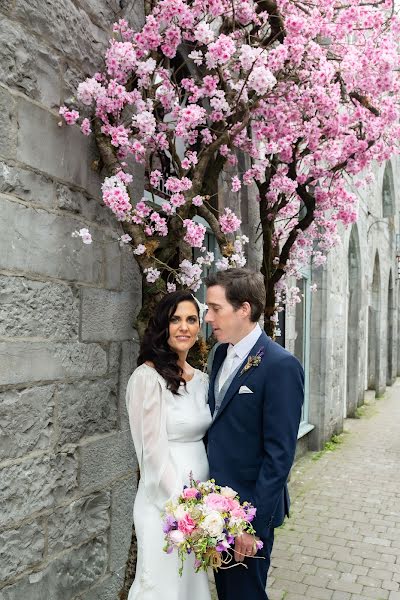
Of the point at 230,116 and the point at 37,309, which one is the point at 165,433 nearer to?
the point at 37,309

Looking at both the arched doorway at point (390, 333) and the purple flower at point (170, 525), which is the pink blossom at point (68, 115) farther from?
the arched doorway at point (390, 333)

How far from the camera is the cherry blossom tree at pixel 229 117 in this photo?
3311 millimetres

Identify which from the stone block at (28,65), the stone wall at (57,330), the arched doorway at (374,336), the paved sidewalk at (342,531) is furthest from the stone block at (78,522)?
the arched doorway at (374,336)

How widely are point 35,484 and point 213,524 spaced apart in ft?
3.34

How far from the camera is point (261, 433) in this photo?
8.80ft

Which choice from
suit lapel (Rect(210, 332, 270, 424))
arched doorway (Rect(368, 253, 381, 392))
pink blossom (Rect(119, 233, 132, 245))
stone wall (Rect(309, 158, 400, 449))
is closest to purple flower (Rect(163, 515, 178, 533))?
suit lapel (Rect(210, 332, 270, 424))

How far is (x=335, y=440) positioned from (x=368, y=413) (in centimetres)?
370

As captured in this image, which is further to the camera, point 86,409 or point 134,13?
point 134,13

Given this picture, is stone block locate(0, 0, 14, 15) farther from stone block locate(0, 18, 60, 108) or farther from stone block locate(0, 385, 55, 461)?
stone block locate(0, 385, 55, 461)

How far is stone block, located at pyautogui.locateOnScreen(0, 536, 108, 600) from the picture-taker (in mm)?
2713

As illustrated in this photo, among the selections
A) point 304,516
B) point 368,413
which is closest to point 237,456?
point 304,516

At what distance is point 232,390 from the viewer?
271 cm

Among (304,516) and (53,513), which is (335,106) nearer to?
(53,513)

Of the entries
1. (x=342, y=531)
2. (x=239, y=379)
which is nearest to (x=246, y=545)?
(x=239, y=379)
